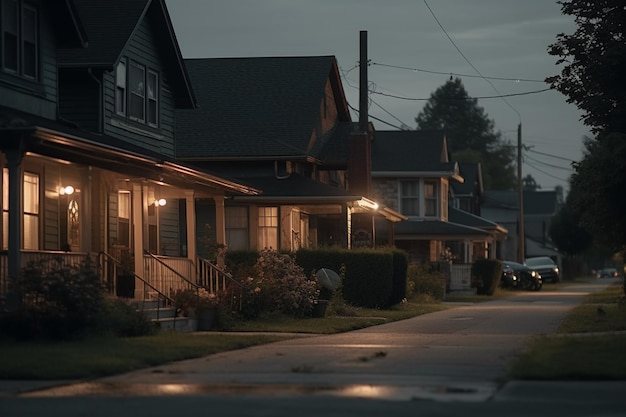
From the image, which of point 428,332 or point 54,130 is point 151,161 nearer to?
point 54,130

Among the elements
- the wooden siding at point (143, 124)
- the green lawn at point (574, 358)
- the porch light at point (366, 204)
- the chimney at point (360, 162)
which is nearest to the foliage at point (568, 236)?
the chimney at point (360, 162)

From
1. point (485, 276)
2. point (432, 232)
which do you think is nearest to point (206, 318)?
point (485, 276)

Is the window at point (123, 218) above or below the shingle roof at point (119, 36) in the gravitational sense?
below

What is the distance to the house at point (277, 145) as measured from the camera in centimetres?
3916

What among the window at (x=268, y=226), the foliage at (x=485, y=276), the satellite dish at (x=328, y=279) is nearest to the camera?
the satellite dish at (x=328, y=279)

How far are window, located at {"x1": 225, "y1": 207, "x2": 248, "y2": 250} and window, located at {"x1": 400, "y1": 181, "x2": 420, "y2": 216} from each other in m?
20.5

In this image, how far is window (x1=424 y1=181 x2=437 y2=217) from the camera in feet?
195

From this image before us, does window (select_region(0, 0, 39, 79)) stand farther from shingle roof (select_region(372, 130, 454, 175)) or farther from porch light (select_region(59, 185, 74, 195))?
shingle roof (select_region(372, 130, 454, 175))

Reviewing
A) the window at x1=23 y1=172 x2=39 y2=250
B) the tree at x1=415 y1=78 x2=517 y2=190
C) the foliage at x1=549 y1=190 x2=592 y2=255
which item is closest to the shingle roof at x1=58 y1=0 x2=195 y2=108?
the window at x1=23 y1=172 x2=39 y2=250

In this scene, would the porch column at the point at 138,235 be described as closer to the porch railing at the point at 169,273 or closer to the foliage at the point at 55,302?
the porch railing at the point at 169,273

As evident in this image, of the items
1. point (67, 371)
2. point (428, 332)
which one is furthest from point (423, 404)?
point (428, 332)

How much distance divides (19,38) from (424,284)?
23.6m

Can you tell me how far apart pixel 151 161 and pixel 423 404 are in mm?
12142

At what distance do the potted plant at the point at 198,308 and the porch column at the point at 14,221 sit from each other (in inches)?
207
